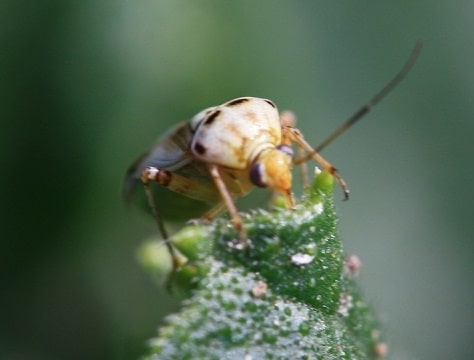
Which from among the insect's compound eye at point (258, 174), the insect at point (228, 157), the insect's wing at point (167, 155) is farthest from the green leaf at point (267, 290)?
the insect's wing at point (167, 155)

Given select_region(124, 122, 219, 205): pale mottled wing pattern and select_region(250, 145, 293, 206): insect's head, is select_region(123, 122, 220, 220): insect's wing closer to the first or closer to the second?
select_region(124, 122, 219, 205): pale mottled wing pattern

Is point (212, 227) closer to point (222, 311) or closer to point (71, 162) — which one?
point (222, 311)

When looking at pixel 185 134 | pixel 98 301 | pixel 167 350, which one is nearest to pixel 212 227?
pixel 167 350

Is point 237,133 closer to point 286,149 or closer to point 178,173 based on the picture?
point 286,149

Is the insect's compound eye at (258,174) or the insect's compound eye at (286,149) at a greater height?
the insect's compound eye at (286,149)

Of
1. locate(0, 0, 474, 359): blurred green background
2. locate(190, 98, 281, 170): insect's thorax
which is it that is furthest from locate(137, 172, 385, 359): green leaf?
locate(0, 0, 474, 359): blurred green background

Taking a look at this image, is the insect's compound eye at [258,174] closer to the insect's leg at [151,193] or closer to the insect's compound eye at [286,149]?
the insect's compound eye at [286,149]

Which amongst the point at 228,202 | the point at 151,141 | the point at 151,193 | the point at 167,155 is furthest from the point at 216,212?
the point at 151,141
